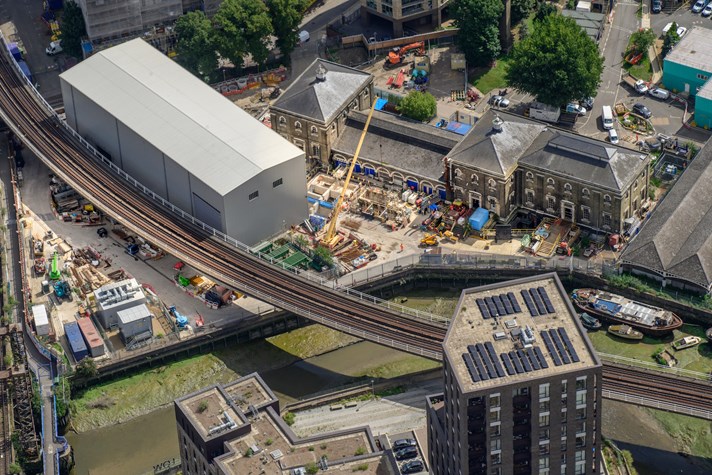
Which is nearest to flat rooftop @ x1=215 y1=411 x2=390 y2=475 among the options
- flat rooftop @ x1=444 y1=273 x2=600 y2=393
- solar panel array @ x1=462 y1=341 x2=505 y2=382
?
solar panel array @ x1=462 y1=341 x2=505 y2=382

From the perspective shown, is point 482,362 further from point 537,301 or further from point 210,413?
point 210,413

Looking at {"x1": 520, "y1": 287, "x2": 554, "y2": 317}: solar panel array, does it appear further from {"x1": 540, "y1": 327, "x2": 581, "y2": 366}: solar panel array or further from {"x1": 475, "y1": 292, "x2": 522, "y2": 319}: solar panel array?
{"x1": 540, "y1": 327, "x2": 581, "y2": 366}: solar panel array

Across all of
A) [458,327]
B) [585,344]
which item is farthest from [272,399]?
[585,344]

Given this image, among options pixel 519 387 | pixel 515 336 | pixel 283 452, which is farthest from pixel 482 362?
pixel 283 452

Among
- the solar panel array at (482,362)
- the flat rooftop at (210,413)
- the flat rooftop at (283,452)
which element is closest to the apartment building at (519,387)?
the solar panel array at (482,362)

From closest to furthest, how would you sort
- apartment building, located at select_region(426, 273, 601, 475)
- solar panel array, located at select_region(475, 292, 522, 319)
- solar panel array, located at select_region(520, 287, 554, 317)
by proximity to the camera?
apartment building, located at select_region(426, 273, 601, 475) < solar panel array, located at select_region(475, 292, 522, 319) < solar panel array, located at select_region(520, 287, 554, 317)

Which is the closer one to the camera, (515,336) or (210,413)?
(515,336)

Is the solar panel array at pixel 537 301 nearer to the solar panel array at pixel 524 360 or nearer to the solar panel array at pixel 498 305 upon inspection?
the solar panel array at pixel 498 305
